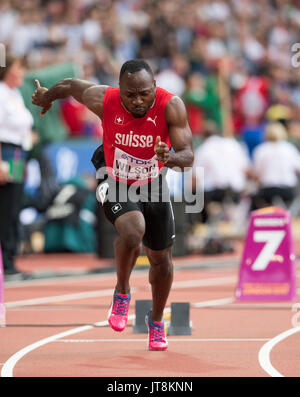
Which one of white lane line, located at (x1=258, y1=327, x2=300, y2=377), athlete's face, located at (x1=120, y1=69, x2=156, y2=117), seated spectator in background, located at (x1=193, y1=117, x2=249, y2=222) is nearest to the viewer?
white lane line, located at (x1=258, y1=327, x2=300, y2=377)

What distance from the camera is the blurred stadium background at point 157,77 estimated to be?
15.3 metres

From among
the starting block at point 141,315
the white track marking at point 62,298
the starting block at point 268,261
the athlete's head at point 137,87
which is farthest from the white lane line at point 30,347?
the athlete's head at point 137,87

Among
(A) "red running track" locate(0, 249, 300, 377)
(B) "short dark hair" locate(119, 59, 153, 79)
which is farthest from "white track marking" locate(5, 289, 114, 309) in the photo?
(B) "short dark hair" locate(119, 59, 153, 79)

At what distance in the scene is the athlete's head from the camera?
264 inches

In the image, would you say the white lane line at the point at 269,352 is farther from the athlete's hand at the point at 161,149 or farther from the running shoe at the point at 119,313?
the athlete's hand at the point at 161,149

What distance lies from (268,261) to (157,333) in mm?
3233

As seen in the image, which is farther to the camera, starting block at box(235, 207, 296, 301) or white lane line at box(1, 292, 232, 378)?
starting block at box(235, 207, 296, 301)

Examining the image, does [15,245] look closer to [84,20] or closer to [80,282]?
[80,282]

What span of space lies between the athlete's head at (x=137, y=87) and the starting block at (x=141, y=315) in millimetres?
1965

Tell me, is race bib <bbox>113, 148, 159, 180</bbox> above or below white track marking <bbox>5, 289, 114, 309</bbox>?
above

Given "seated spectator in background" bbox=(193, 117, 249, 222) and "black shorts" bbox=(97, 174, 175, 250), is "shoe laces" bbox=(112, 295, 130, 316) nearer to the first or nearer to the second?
"black shorts" bbox=(97, 174, 175, 250)

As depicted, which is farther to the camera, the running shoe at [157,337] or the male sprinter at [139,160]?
the running shoe at [157,337]

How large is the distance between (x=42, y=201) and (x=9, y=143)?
3399 millimetres
